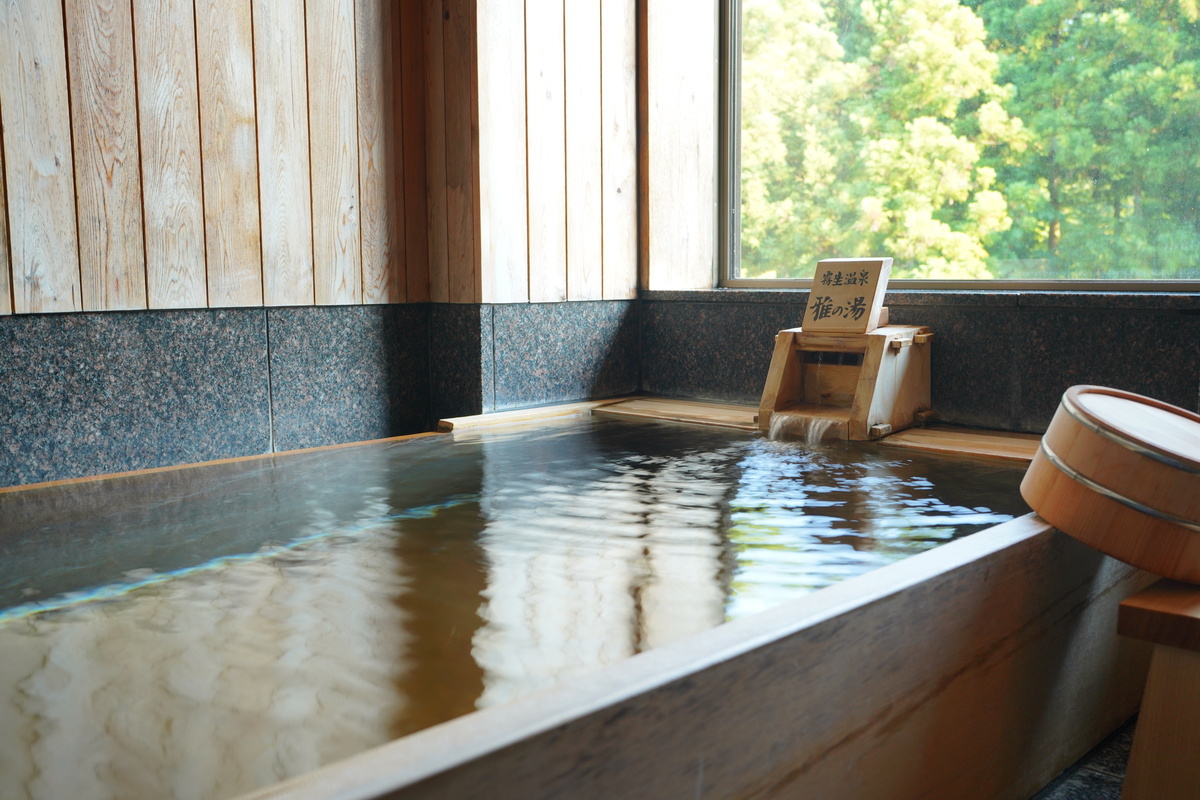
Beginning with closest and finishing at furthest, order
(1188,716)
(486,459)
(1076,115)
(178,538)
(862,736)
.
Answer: (862,736) < (1188,716) < (178,538) < (486,459) < (1076,115)

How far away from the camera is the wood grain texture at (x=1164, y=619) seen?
1.39 meters

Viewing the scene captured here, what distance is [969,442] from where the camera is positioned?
2539 mm

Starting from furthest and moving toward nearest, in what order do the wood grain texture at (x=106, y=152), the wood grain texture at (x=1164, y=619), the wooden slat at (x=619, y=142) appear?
1. the wooden slat at (x=619, y=142)
2. the wood grain texture at (x=106, y=152)
3. the wood grain texture at (x=1164, y=619)

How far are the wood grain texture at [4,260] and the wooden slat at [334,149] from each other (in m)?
0.82

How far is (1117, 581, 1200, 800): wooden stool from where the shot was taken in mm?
1400

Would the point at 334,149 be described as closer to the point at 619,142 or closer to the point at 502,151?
the point at 502,151

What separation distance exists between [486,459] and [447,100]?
1.32m

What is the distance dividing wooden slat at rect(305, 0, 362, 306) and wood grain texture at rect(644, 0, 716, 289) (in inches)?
42.4

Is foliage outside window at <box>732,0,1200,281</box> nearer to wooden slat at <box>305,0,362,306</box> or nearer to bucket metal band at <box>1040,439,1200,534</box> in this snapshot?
bucket metal band at <box>1040,439,1200,534</box>

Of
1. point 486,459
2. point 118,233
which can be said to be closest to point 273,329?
point 118,233

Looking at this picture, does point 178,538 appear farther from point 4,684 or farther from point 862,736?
point 862,736

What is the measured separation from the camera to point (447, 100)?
3.14m

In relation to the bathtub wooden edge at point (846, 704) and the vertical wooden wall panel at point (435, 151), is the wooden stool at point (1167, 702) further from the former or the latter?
the vertical wooden wall panel at point (435, 151)

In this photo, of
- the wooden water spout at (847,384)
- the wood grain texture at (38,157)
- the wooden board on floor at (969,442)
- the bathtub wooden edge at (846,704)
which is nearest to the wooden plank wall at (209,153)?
the wood grain texture at (38,157)
